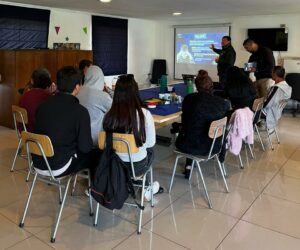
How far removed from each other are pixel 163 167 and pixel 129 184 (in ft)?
4.77

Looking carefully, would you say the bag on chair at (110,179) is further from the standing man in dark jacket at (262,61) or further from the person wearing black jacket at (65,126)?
the standing man in dark jacket at (262,61)

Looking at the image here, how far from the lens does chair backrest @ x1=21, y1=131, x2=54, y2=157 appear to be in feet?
6.47

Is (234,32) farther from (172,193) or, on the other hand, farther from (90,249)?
(90,249)

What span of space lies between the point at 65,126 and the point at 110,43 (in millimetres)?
5882

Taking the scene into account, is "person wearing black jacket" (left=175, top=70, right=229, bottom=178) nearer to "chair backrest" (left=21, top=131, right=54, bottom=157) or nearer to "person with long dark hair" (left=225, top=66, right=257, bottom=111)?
"person with long dark hair" (left=225, top=66, right=257, bottom=111)

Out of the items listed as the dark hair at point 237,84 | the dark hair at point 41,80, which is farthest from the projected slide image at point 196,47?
the dark hair at point 41,80

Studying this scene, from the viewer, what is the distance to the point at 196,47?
8367 millimetres

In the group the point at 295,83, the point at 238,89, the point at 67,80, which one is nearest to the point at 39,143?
the point at 67,80

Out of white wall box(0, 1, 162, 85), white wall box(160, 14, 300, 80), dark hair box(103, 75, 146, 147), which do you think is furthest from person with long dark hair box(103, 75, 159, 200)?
white wall box(160, 14, 300, 80)

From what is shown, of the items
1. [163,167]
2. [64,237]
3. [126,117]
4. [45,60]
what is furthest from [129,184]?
[45,60]

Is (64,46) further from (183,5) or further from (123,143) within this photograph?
(123,143)

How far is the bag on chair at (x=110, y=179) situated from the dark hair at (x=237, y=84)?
6.09 ft

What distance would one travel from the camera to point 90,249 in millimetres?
2029

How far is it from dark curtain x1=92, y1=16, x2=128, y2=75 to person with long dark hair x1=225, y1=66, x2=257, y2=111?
4448 millimetres
